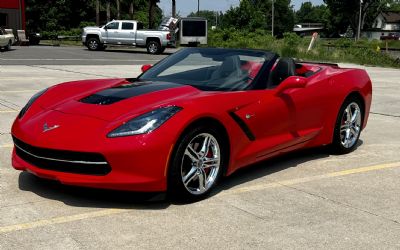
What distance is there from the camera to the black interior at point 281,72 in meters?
5.34

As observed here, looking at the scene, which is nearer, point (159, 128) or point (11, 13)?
point (159, 128)

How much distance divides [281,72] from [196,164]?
1.65m

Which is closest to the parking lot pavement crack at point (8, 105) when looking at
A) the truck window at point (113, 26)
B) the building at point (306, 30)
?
Result: the truck window at point (113, 26)

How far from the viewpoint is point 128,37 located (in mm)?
33594

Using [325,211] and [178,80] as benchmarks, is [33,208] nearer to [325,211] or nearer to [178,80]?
[178,80]

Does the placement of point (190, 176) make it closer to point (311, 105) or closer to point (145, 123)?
point (145, 123)

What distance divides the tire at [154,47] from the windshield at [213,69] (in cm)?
2778

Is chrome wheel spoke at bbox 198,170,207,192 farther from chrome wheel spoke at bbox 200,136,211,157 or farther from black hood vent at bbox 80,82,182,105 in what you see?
black hood vent at bbox 80,82,182,105

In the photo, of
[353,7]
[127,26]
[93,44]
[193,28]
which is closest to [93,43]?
[93,44]

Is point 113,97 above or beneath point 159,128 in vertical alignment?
above

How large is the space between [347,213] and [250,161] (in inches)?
40.7

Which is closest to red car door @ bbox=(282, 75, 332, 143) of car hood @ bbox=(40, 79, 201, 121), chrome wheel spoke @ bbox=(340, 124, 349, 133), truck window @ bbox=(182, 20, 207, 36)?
chrome wheel spoke @ bbox=(340, 124, 349, 133)

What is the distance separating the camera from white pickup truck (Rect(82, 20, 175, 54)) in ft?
109

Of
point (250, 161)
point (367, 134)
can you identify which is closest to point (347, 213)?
point (250, 161)
